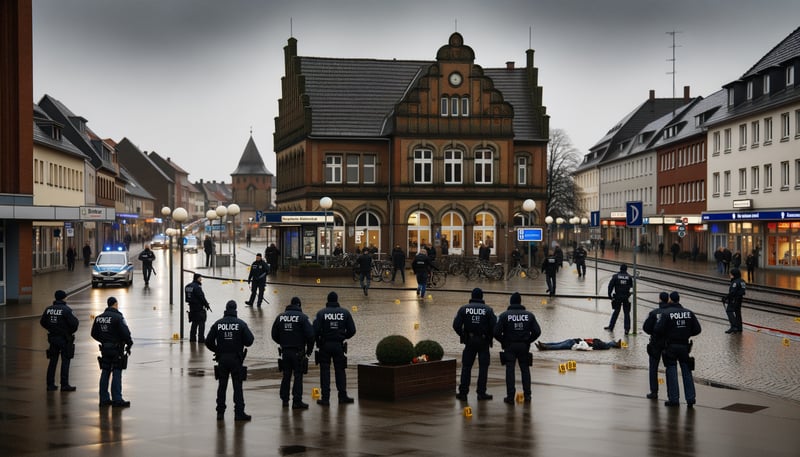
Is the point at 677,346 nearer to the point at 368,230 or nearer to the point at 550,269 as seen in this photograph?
the point at 550,269

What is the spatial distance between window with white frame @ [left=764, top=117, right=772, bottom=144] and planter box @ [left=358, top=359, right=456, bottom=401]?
1666 inches

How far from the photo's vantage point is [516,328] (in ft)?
42.7

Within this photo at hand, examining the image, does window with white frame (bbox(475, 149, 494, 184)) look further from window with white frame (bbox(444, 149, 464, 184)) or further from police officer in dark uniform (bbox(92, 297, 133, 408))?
police officer in dark uniform (bbox(92, 297, 133, 408))

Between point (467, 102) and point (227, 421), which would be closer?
point (227, 421)

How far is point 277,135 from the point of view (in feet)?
222

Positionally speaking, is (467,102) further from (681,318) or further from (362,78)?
(681,318)

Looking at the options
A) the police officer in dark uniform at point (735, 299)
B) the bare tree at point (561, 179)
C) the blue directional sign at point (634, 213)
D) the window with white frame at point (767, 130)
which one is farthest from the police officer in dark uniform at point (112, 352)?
the bare tree at point (561, 179)

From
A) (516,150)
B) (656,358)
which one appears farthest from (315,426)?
(516,150)

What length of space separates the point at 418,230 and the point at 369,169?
4.90 m

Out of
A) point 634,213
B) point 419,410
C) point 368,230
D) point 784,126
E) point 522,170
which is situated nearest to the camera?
point 419,410

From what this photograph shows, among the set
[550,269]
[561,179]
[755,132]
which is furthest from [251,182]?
[550,269]

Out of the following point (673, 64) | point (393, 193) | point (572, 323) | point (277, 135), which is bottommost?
point (572, 323)

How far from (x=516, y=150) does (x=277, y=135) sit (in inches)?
760

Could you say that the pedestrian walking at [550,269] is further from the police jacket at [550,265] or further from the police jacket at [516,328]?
the police jacket at [516,328]
